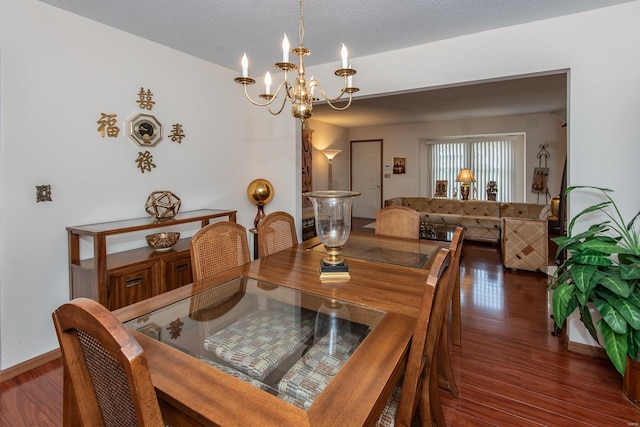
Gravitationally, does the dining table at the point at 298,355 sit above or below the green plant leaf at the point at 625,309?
above

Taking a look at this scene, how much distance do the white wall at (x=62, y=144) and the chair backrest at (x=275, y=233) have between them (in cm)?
132

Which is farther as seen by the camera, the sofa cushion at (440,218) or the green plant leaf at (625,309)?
the sofa cushion at (440,218)

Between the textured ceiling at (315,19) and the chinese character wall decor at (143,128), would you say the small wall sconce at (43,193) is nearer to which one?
the chinese character wall decor at (143,128)

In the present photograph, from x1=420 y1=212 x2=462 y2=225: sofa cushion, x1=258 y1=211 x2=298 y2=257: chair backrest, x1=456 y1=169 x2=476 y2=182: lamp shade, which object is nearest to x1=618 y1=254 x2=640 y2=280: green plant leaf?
x1=258 y1=211 x2=298 y2=257: chair backrest

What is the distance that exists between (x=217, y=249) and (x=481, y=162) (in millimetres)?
7257

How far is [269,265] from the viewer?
1909 millimetres

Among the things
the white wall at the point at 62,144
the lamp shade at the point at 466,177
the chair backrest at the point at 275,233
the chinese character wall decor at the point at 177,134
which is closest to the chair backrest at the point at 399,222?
the chair backrest at the point at 275,233

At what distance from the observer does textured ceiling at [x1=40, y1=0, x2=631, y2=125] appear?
2.18 m

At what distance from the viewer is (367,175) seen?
8.70 metres

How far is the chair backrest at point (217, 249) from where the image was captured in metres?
1.76

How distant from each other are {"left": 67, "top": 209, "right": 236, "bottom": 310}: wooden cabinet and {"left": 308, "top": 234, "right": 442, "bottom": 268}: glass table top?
1.19 m

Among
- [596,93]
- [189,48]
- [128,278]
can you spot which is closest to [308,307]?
[128,278]

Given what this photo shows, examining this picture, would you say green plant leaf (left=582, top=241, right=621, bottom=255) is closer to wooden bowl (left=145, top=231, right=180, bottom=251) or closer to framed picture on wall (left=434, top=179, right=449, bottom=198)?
wooden bowl (left=145, top=231, right=180, bottom=251)

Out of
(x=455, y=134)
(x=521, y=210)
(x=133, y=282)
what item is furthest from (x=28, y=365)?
(x=455, y=134)
